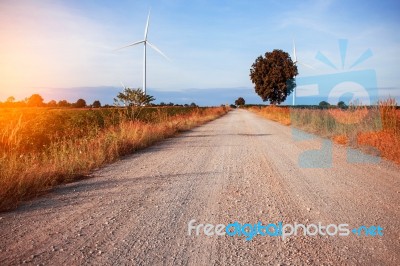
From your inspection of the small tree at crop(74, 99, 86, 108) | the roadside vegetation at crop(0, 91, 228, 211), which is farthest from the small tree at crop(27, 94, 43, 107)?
the roadside vegetation at crop(0, 91, 228, 211)

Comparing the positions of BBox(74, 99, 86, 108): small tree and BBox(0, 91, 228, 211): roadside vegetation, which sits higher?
BBox(74, 99, 86, 108): small tree

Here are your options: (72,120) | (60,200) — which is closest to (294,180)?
(60,200)

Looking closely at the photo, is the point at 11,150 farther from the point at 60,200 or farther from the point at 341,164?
the point at 341,164

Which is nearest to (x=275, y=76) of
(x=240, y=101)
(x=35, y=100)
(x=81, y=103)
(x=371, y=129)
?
(x=81, y=103)

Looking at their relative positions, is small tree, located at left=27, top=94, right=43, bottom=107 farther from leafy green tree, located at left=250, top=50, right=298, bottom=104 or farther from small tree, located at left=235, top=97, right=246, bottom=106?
small tree, located at left=235, top=97, right=246, bottom=106

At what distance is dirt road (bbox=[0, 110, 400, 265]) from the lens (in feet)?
9.80

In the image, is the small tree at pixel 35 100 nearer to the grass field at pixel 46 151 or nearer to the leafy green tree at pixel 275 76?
the grass field at pixel 46 151

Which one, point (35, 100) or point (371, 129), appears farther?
point (35, 100)

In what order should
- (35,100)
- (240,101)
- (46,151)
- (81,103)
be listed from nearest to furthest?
(46,151)
(35,100)
(81,103)
(240,101)

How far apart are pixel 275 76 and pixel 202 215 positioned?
166ft

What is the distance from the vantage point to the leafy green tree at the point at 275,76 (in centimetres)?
5225

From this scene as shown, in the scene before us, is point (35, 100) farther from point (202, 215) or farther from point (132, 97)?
point (202, 215)

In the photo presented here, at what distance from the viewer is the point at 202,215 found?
403 centimetres

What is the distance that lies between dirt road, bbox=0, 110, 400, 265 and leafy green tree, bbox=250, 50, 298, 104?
47.2m
